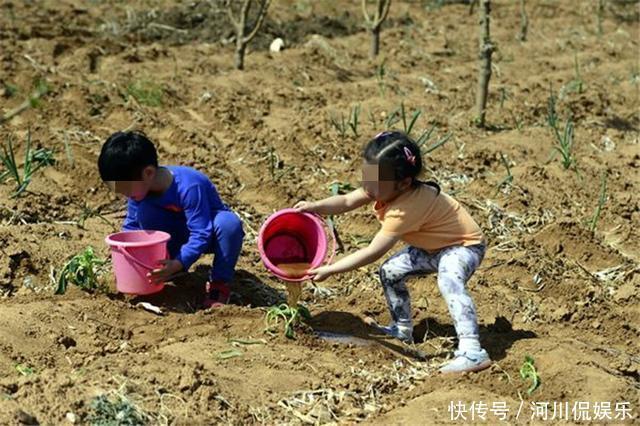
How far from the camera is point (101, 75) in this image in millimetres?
7879

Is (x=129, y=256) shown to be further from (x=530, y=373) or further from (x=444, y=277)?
(x=530, y=373)

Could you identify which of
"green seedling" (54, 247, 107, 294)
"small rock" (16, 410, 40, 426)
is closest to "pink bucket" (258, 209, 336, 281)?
"green seedling" (54, 247, 107, 294)

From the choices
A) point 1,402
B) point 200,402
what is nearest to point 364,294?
point 200,402

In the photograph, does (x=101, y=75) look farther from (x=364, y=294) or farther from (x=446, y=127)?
(x=364, y=294)

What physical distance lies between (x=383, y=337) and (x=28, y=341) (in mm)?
1466

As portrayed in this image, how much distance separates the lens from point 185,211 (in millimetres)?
4559

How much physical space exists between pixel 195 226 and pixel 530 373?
5.07 feet

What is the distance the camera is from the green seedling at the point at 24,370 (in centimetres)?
376

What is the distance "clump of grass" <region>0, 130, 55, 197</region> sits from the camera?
→ 17.6ft

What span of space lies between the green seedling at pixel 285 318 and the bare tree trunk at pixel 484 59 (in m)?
3.35

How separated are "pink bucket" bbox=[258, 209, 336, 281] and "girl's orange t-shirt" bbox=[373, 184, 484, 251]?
0.33 meters

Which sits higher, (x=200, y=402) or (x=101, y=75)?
(x=101, y=75)

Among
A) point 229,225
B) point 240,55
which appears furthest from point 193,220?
point 240,55

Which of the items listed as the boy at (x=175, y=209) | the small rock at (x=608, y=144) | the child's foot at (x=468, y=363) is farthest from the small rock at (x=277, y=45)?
the child's foot at (x=468, y=363)
